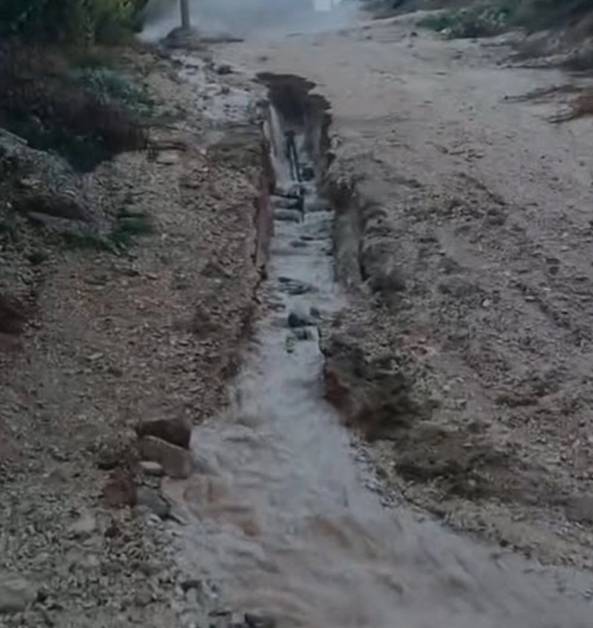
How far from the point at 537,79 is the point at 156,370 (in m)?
12.6

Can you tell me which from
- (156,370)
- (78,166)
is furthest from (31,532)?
(78,166)

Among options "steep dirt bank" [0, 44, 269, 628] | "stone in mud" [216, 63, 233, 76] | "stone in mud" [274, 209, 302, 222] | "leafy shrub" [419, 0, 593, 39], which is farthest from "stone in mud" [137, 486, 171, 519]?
"leafy shrub" [419, 0, 593, 39]

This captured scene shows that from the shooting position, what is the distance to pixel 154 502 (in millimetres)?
7738

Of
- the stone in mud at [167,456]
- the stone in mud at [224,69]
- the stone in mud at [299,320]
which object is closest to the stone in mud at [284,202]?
the stone in mud at [299,320]

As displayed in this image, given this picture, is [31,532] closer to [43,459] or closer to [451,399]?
[43,459]

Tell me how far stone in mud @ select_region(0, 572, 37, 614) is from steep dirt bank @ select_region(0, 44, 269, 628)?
0.4 inches

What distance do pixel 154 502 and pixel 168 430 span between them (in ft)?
3.03

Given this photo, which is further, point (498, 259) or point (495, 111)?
point (495, 111)

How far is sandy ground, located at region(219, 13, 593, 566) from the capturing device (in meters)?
8.06

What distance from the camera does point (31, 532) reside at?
7.12 m

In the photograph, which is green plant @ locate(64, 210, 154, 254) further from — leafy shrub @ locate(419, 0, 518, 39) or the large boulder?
leafy shrub @ locate(419, 0, 518, 39)

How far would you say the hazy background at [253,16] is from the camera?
32875 millimetres

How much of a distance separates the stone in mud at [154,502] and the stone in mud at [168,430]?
691 millimetres

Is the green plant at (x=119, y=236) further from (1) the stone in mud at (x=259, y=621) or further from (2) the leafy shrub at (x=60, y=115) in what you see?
(1) the stone in mud at (x=259, y=621)
